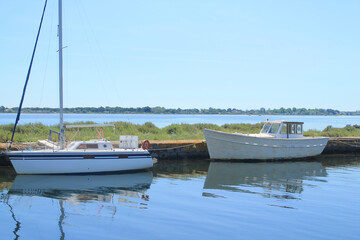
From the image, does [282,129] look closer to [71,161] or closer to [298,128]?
[298,128]

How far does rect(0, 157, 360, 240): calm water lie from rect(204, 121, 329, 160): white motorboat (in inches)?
97.2

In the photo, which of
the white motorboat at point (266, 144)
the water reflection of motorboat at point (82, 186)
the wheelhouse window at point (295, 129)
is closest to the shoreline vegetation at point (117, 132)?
the water reflection of motorboat at point (82, 186)

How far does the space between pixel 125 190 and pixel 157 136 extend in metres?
11.9

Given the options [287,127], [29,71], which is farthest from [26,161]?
[287,127]

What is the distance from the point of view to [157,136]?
2661 cm

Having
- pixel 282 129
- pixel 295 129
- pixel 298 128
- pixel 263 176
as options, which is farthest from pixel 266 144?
pixel 263 176

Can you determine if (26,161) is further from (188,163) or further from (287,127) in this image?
(287,127)

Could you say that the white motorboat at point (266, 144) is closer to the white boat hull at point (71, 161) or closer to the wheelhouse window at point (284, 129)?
the wheelhouse window at point (284, 129)

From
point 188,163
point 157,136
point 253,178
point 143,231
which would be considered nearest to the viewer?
point 143,231

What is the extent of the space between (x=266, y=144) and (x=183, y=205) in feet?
37.0

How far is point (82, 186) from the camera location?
50.3 ft

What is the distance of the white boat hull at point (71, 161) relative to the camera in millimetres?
16562

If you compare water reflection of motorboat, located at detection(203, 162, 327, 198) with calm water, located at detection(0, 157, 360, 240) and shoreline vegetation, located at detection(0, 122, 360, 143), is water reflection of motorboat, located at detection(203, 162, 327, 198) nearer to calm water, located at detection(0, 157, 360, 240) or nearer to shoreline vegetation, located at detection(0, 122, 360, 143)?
calm water, located at detection(0, 157, 360, 240)

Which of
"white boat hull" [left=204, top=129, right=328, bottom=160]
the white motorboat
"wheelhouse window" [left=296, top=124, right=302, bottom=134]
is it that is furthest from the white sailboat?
"wheelhouse window" [left=296, top=124, right=302, bottom=134]
